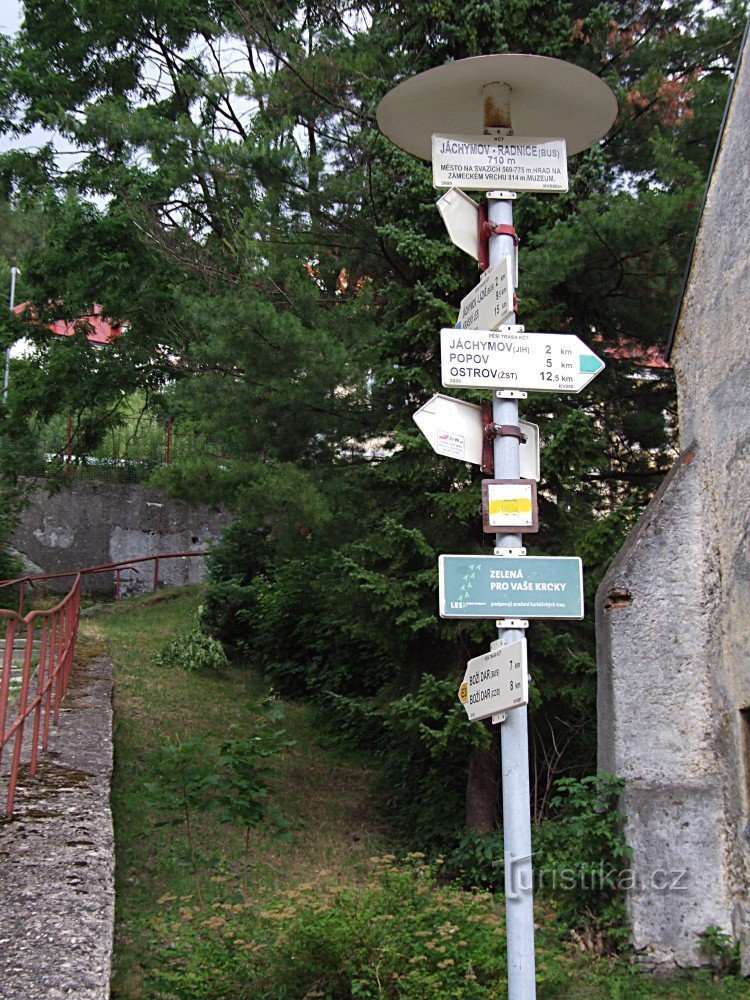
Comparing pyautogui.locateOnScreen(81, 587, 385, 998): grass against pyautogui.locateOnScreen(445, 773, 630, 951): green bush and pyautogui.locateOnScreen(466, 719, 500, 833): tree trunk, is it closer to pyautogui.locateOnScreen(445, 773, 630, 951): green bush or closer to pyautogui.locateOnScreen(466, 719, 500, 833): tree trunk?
pyautogui.locateOnScreen(466, 719, 500, 833): tree trunk

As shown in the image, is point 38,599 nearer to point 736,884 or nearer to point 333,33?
point 333,33

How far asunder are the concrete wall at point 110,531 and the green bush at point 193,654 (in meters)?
5.52

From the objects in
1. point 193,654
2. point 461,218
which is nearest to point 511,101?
point 461,218

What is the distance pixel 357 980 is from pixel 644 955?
243cm

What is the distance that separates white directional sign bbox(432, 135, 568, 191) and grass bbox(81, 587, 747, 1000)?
381 centimetres

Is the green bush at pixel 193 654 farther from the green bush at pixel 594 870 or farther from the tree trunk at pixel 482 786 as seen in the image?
the green bush at pixel 594 870

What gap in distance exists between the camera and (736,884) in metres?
6.84

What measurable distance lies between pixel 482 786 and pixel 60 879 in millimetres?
4833

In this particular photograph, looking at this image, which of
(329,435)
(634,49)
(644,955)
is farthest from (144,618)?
(644,955)

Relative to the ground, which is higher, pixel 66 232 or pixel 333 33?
pixel 333 33

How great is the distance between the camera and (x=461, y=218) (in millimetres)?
4883

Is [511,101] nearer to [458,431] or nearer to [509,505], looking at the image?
[458,431]

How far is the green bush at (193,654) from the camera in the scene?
15.1 meters
